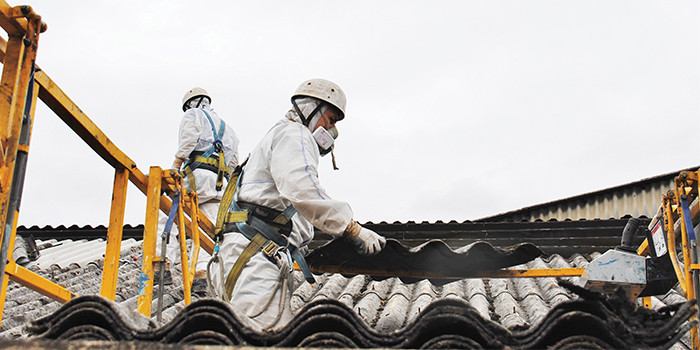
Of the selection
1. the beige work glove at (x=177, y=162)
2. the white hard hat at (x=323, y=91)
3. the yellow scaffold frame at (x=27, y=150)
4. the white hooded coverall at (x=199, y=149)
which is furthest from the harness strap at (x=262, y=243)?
the beige work glove at (x=177, y=162)

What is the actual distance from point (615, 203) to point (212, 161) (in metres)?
9.90

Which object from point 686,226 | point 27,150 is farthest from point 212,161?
point 686,226

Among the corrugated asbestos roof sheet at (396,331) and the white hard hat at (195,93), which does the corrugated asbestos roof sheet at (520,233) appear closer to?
the white hard hat at (195,93)

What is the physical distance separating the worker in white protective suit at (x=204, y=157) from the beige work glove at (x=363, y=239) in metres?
3.51

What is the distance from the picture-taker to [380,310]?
16.7 feet

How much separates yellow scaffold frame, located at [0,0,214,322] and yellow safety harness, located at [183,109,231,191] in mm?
2789

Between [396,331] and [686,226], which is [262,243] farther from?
[686,226]

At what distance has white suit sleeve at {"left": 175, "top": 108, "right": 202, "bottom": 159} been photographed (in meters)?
7.05

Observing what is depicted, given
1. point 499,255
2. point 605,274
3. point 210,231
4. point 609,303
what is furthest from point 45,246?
point 609,303

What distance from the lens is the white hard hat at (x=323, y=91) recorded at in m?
4.21

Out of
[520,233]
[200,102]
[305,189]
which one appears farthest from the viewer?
[520,233]

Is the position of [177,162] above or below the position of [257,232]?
above

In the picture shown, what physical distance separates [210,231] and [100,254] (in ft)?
10.5

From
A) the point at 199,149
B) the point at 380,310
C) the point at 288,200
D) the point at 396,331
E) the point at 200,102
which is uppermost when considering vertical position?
the point at 200,102
